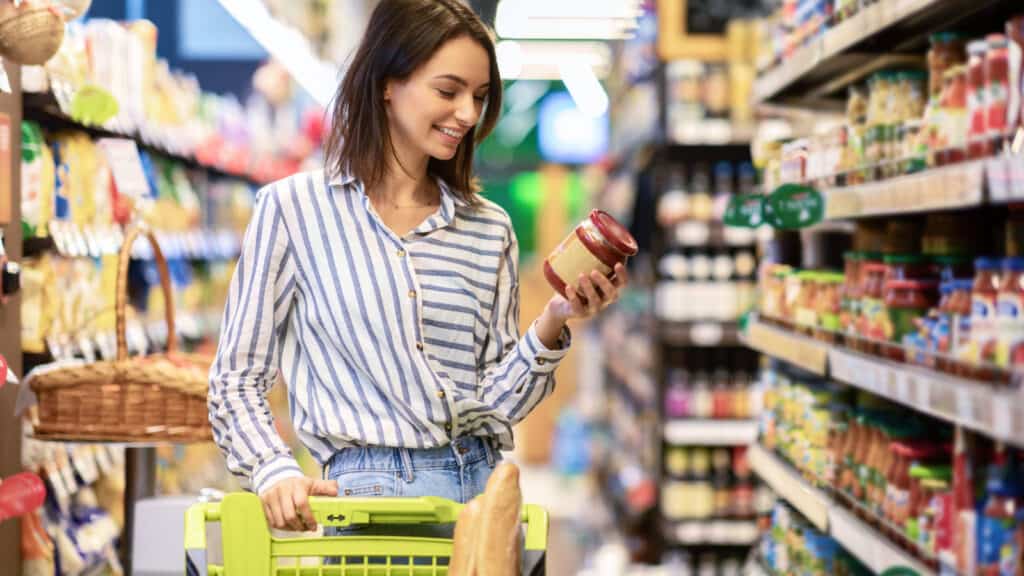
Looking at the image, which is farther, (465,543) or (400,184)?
(400,184)

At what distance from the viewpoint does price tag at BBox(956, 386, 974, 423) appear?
2105 millimetres

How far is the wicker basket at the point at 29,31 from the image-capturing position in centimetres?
301

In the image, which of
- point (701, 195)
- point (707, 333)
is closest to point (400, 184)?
point (707, 333)

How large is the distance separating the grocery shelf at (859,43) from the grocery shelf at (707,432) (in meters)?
2.28

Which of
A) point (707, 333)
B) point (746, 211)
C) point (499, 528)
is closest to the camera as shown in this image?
point (499, 528)

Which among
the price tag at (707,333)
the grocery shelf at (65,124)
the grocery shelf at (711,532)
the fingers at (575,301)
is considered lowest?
the grocery shelf at (711,532)

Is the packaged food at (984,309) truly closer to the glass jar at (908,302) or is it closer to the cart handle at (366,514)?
the glass jar at (908,302)

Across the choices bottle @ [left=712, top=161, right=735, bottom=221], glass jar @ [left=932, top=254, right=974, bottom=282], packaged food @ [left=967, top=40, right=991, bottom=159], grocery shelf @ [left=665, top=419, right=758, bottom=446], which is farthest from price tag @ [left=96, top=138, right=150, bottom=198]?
bottle @ [left=712, top=161, right=735, bottom=221]

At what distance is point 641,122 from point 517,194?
12244mm

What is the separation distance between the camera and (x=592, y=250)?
2.06 m

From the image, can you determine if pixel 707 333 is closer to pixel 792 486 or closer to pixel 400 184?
pixel 792 486

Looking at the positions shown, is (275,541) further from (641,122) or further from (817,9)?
(641,122)

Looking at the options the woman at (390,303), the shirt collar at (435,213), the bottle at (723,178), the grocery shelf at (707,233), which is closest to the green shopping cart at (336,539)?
the woman at (390,303)

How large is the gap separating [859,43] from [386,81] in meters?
1.54
